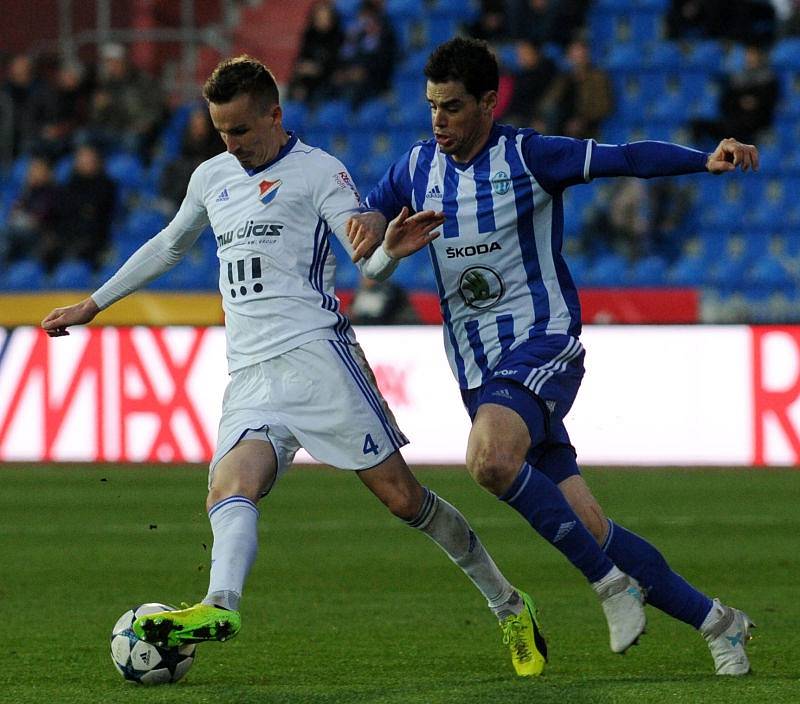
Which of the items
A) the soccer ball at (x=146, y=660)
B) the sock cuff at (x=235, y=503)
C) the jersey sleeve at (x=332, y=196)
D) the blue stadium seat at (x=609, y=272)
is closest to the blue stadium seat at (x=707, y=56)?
the blue stadium seat at (x=609, y=272)

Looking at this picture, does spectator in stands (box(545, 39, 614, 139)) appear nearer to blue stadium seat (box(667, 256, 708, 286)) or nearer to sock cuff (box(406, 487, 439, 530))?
blue stadium seat (box(667, 256, 708, 286))

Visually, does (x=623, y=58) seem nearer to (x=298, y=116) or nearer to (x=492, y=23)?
(x=492, y=23)

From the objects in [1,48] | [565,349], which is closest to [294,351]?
[565,349]

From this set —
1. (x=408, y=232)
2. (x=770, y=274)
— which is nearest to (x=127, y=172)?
(x=770, y=274)

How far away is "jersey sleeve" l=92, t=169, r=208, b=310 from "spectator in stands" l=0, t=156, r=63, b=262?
1163 centimetres

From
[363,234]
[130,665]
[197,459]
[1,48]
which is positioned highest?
[1,48]

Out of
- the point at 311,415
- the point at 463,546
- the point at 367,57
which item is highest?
the point at 367,57

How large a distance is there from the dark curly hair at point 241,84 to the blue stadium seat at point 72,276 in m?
11.6

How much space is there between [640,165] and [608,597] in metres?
1.31

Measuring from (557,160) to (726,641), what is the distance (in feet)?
5.21

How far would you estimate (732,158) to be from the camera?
5000 mm

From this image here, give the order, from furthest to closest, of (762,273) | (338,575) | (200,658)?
(762,273) → (338,575) → (200,658)

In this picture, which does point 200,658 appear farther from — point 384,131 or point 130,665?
point 384,131

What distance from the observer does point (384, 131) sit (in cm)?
1783
